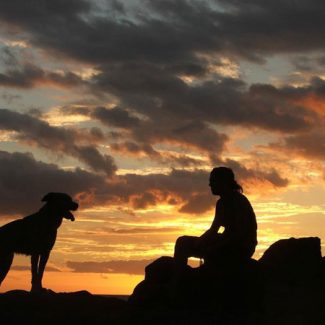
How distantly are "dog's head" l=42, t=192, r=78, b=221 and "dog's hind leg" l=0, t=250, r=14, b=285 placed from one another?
175 cm

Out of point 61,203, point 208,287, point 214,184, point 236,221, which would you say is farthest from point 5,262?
point 236,221

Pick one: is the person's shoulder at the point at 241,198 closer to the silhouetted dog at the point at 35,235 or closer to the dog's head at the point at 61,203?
the silhouetted dog at the point at 35,235

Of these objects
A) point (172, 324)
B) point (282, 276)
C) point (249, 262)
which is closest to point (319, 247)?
point (282, 276)

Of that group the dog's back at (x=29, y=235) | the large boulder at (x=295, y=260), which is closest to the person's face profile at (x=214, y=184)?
the large boulder at (x=295, y=260)

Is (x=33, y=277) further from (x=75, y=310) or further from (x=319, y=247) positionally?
(x=319, y=247)

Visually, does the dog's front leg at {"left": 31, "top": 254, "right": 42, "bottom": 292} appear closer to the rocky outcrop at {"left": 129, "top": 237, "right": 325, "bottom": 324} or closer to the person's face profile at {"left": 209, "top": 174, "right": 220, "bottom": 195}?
the rocky outcrop at {"left": 129, "top": 237, "right": 325, "bottom": 324}

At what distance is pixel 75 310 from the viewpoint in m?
13.2

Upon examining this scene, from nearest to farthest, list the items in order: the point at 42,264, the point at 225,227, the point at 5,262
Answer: the point at 225,227 < the point at 42,264 < the point at 5,262

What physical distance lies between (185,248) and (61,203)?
24.5 ft

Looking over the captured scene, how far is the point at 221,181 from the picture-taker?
12.2 metres

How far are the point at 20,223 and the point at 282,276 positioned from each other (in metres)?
7.40

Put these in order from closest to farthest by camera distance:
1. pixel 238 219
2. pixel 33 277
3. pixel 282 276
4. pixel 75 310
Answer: pixel 238 219, pixel 75 310, pixel 33 277, pixel 282 276

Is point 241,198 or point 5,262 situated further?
point 5,262

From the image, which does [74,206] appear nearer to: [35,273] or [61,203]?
[61,203]
